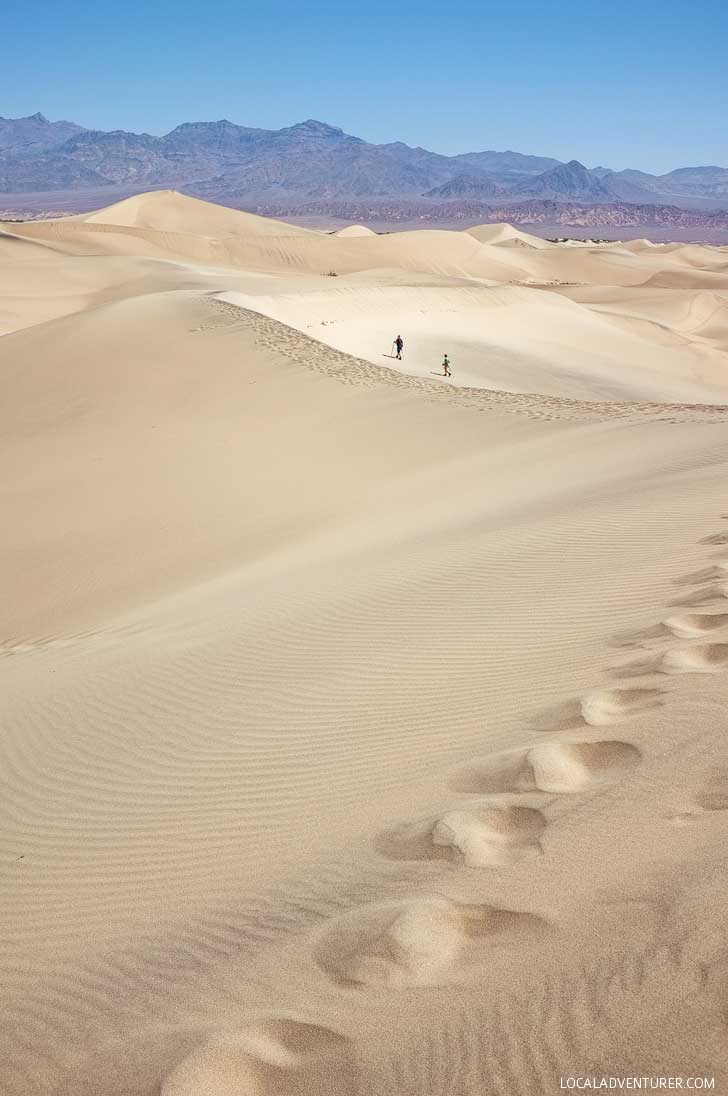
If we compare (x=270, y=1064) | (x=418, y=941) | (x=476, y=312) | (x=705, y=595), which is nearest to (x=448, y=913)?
(x=418, y=941)

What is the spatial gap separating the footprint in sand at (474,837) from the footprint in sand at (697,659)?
1452mm

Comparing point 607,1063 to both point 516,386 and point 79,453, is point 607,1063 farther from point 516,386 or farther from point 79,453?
point 516,386

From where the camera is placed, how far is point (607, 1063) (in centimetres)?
254

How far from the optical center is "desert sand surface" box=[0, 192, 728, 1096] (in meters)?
2.86

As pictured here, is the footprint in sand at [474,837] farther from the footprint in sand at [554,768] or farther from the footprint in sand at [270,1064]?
the footprint in sand at [270,1064]

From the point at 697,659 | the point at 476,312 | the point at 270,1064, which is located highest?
the point at 476,312

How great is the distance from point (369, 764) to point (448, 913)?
1.63 metres

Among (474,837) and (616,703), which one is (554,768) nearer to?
(474,837)

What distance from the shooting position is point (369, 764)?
4.92 meters

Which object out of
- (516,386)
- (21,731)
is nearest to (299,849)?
(21,731)

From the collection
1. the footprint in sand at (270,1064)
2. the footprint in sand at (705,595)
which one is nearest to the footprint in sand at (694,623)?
the footprint in sand at (705,595)

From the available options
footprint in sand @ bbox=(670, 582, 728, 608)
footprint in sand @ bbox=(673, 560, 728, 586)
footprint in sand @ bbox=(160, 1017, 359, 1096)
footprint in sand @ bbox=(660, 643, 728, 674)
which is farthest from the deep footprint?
footprint in sand @ bbox=(160, 1017, 359, 1096)

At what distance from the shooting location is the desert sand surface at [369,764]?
9.38 feet

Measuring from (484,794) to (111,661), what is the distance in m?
4.47
